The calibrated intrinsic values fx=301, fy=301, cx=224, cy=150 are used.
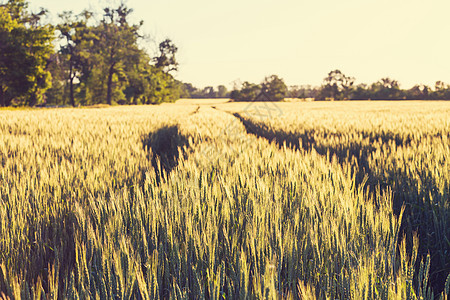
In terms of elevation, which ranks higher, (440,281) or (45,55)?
(45,55)

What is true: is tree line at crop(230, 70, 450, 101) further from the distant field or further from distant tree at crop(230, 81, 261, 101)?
the distant field

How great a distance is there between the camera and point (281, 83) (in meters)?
96.8

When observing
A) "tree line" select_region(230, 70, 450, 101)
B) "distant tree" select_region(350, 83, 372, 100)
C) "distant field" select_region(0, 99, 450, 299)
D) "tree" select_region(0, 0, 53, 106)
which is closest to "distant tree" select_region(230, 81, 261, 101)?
"tree line" select_region(230, 70, 450, 101)

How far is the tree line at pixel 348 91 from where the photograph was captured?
6638 centimetres

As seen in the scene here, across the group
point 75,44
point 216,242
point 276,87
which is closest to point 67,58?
point 75,44

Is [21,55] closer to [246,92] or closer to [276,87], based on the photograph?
[246,92]

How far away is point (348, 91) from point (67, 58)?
2828 inches

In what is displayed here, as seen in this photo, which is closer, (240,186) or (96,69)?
(240,186)

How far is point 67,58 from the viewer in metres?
40.8

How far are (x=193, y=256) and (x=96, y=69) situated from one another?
5377cm

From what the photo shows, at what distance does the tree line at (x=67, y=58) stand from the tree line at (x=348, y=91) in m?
28.4

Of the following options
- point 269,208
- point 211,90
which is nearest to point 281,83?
point 211,90

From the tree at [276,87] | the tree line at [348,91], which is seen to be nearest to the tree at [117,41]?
the tree line at [348,91]

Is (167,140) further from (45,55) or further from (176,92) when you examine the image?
(176,92)
